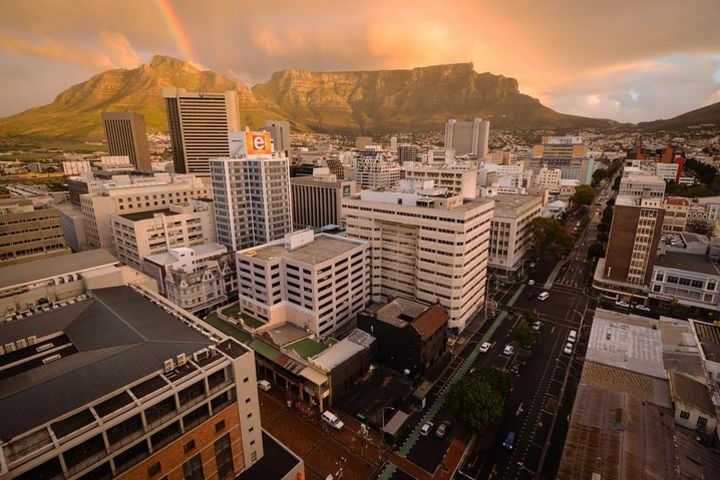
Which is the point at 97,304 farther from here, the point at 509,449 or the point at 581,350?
the point at 581,350

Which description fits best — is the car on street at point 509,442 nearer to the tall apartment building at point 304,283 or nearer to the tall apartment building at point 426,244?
the tall apartment building at point 426,244

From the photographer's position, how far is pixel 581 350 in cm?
7438

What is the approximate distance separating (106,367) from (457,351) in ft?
202

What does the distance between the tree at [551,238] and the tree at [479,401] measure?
75.7m

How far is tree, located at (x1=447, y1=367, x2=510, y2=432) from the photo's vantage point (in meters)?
50.3

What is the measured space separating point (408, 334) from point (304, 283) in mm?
23305

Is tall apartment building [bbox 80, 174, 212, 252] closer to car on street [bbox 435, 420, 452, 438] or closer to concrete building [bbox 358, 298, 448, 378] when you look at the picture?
concrete building [bbox 358, 298, 448, 378]

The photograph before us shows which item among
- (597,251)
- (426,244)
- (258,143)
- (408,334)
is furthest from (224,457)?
(597,251)

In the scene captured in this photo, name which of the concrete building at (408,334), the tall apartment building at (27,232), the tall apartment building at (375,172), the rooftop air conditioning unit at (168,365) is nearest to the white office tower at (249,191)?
the tall apartment building at (27,232)

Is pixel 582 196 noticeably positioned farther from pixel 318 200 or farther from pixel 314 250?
pixel 314 250

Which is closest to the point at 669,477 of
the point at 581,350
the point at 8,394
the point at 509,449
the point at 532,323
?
the point at 509,449

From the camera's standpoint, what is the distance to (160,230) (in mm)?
102438

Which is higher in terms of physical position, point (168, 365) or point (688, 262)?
point (168, 365)

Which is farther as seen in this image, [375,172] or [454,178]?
[375,172]
